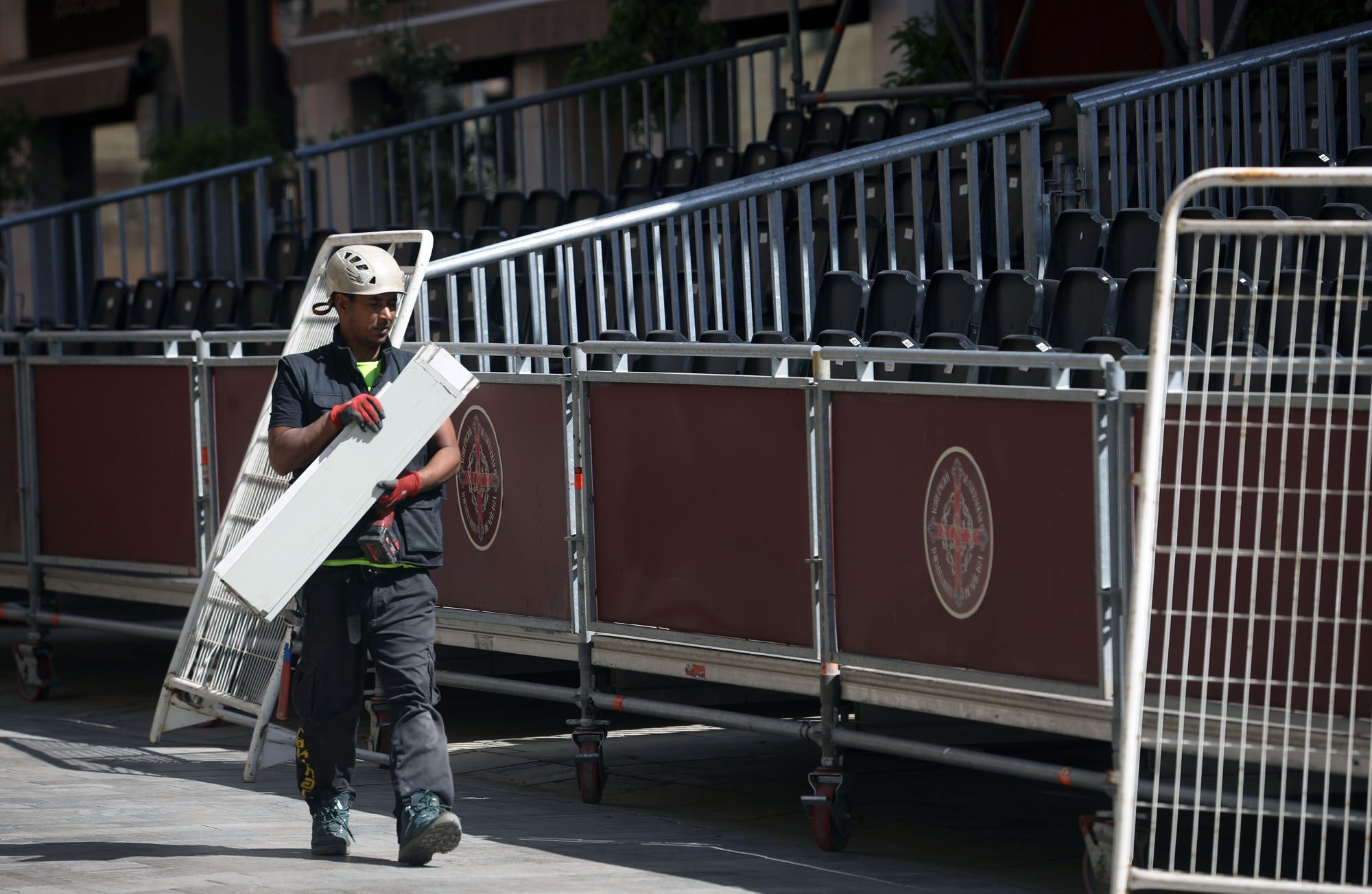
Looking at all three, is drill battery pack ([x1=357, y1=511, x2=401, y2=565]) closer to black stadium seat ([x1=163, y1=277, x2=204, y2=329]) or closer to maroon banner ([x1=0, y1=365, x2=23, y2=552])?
maroon banner ([x1=0, y1=365, x2=23, y2=552])

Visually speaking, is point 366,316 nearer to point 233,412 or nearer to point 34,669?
point 233,412

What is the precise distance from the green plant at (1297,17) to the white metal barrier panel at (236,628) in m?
6.81

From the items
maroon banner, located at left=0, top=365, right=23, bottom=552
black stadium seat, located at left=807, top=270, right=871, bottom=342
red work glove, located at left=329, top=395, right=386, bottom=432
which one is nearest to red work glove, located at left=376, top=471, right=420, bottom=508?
red work glove, located at left=329, top=395, right=386, bottom=432

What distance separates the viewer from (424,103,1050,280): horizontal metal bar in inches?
364

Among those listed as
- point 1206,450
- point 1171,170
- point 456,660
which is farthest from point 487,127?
point 1206,450

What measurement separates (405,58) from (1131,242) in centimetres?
1244

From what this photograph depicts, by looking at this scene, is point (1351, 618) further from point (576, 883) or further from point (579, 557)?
point (579, 557)

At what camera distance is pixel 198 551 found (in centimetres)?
984

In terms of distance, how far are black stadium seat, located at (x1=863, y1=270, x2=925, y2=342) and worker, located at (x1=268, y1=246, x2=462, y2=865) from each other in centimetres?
295

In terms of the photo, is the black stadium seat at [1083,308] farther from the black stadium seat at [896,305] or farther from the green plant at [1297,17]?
the green plant at [1297,17]

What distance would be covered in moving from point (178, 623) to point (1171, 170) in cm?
582

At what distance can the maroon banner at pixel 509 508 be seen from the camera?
804cm

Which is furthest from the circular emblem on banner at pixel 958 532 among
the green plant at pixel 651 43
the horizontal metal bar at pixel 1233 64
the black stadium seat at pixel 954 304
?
the green plant at pixel 651 43

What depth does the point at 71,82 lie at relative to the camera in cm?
3117
